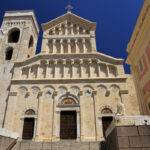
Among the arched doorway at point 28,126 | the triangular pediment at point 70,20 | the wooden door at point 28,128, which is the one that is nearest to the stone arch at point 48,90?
the arched doorway at point 28,126

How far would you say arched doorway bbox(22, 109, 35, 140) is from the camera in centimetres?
1579

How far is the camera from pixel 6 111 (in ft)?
54.5

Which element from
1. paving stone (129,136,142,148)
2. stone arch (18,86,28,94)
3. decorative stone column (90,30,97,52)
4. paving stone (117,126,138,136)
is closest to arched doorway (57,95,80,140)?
stone arch (18,86,28,94)

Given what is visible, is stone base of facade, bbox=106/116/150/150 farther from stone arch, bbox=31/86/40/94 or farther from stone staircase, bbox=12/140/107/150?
stone arch, bbox=31/86/40/94

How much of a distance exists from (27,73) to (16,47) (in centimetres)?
568

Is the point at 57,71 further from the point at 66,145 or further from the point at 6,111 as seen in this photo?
the point at 66,145

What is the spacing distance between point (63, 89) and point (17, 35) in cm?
1462

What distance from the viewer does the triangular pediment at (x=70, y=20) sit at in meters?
23.1

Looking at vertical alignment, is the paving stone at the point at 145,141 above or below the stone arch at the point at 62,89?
below

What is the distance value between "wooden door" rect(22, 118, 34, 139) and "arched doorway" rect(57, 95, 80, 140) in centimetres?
278

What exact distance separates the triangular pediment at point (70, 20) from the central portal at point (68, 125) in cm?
1304

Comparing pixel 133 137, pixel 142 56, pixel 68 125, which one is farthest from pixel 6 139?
pixel 142 56

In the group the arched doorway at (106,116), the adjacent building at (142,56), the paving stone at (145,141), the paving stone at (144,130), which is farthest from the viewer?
the arched doorway at (106,116)

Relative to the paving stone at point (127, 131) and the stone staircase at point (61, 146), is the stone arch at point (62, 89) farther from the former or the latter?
the paving stone at point (127, 131)
